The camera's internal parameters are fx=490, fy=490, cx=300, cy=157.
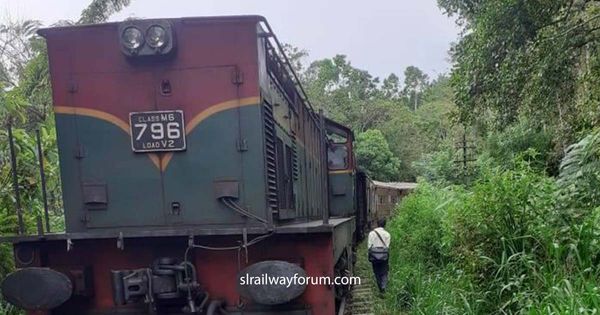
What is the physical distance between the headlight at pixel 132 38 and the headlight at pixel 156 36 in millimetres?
56

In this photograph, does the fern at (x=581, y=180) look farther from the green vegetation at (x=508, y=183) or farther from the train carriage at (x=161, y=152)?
the train carriage at (x=161, y=152)

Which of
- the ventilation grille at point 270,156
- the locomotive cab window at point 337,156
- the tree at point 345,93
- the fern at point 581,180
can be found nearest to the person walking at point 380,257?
the locomotive cab window at point 337,156

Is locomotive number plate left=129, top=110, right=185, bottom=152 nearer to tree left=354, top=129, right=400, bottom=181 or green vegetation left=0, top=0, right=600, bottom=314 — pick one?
green vegetation left=0, top=0, right=600, bottom=314

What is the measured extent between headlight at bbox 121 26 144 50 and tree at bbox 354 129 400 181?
27.8m

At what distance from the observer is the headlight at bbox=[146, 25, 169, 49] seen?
369 centimetres

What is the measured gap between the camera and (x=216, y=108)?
383 centimetres

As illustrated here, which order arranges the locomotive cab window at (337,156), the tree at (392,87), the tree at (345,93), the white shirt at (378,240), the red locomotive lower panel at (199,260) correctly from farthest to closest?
1. the tree at (392,87)
2. the tree at (345,93)
3. the locomotive cab window at (337,156)
4. the white shirt at (378,240)
5. the red locomotive lower panel at (199,260)

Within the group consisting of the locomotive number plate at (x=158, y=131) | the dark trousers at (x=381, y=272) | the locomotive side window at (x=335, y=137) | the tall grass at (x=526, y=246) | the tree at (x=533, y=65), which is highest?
the tree at (x=533, y=65)

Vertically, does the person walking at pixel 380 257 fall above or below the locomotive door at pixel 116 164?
below

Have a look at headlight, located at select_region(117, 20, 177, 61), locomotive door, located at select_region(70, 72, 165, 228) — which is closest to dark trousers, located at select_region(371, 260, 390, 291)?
locomotive door, located at select_region(70, 72, 165, 228)

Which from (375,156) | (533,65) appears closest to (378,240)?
(533,65)

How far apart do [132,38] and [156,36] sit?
184mm

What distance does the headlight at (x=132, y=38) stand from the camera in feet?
12.1

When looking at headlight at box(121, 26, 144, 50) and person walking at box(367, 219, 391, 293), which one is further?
person walking at box(367, 219, 391, 293)
